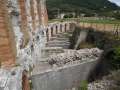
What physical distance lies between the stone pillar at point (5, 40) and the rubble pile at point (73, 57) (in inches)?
191

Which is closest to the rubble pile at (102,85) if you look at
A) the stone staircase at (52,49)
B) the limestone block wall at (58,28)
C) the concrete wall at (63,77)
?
the concrete wall at (63,77)

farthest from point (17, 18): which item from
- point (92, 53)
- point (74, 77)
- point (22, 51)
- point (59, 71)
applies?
point (92, 53)

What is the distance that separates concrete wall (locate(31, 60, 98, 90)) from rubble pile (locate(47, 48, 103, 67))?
1.04 ft

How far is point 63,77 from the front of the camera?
1295cm

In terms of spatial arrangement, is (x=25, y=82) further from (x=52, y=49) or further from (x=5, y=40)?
(x=52, y=49)

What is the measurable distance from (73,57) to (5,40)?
21.0ft

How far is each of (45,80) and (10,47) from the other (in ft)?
13.7

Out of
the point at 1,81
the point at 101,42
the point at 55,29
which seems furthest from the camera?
the point at 55,29

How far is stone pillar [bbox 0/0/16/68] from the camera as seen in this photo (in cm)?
809

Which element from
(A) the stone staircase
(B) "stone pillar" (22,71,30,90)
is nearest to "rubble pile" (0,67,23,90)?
(B) "stone pillar" (22,71,30,90)

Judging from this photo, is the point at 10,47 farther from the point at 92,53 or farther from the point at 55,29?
the point at 55,29

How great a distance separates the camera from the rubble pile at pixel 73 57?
13.4 metres

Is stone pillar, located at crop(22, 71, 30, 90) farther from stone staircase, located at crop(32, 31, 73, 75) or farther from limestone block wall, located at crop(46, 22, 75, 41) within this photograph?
limestone block wall, located at crop(46, 22, 75, 41)

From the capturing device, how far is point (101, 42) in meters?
17.2
